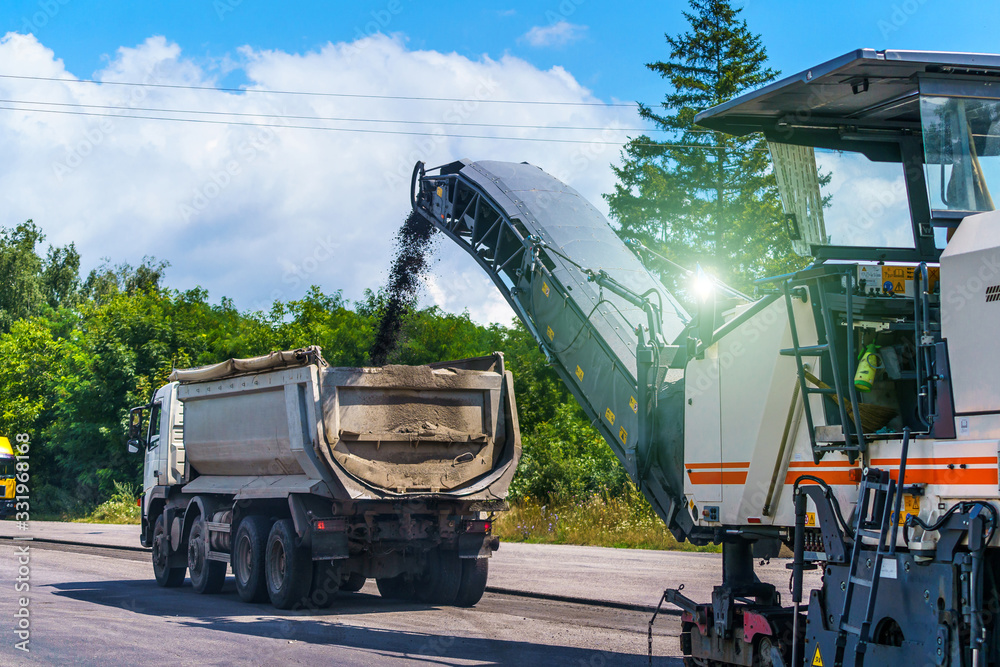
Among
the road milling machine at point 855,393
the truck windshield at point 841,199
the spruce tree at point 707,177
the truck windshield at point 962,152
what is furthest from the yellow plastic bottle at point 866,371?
the spruce tree at point 707,177

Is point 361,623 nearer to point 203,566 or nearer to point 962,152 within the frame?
point 203,566

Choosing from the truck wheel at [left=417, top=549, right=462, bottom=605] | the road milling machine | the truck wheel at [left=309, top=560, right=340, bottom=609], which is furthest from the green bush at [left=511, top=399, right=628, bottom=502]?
the road milling machine

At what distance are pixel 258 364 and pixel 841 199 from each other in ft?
25.1

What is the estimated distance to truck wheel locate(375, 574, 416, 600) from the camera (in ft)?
41.7

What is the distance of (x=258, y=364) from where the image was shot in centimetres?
1220

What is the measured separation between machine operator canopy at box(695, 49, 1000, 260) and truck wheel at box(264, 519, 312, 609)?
263 inches

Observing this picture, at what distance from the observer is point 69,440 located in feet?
119

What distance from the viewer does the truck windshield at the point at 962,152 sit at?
5.78 metres

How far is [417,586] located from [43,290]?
5578 cm

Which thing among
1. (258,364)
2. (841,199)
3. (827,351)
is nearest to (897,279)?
(827,351)

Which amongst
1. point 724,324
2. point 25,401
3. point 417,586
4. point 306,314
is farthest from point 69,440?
point 724,324

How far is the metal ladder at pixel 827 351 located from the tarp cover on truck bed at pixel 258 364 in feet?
19.8

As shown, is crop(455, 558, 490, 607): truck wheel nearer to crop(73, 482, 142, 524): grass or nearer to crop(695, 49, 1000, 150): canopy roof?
crop(695, 49, 1000, 150): canopy roof

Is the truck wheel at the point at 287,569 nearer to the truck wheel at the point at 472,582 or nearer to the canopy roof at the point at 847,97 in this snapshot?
the truck wheel at the point at 472,582
